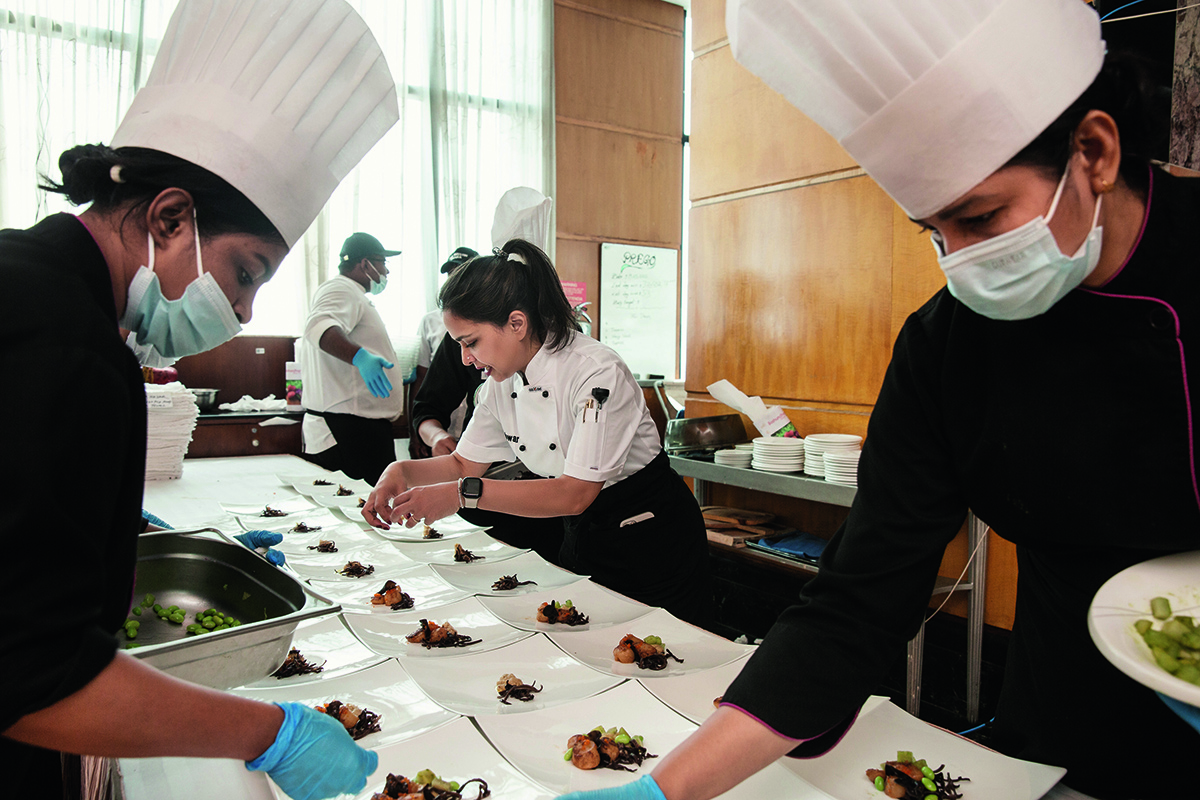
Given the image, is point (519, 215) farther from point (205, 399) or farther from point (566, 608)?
point (205, 399)

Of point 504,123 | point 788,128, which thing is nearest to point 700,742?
point 788,128

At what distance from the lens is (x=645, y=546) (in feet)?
7.84

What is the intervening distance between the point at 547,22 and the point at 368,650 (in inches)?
268

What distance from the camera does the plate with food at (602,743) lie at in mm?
1155

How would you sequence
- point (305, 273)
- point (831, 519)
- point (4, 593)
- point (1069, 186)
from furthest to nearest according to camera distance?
point (305, 273)
point (831, 519)
point (1069, 186)
point (4, 593)

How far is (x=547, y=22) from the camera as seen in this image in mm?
7012

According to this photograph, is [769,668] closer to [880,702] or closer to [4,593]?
[880,702]

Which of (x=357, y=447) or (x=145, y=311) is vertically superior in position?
(x=145, y=311)

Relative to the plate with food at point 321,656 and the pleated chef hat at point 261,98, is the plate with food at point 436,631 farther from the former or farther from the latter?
the pleated chef hat at point 261,98

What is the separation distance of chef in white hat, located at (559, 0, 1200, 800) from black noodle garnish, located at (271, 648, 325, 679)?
84cm

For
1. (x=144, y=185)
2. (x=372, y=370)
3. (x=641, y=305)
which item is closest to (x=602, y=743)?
(x=144, y=185)

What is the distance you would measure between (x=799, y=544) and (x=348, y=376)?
2.81 m

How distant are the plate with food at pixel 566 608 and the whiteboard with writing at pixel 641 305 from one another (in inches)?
221

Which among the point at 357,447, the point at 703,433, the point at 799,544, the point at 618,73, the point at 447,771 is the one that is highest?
the point at 618,73
